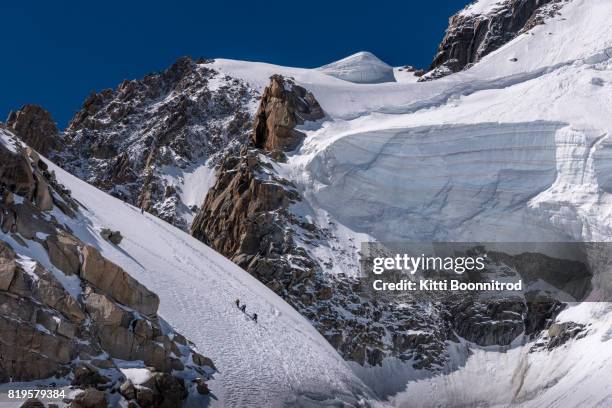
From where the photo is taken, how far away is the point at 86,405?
36969 millimetres

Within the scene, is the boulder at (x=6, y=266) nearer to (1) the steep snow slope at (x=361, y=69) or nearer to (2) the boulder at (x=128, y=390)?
(2) the boulder at (x=128, y=390)

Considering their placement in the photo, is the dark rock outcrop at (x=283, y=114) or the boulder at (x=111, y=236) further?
the dark rock outcrop at (x=283, y=114)

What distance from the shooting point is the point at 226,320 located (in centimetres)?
5347

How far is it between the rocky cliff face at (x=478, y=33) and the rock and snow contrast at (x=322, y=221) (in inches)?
480

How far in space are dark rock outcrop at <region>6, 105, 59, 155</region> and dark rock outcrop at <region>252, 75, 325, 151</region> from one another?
32.1 meters

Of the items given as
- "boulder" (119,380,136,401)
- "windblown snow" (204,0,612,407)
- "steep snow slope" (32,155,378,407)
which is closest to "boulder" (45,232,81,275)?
"steep snow slope" (32,155,378,407)

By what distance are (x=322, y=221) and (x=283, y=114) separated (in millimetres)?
15193

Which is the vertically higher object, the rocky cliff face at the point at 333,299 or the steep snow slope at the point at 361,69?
the steep snow slope at the point at 361,69

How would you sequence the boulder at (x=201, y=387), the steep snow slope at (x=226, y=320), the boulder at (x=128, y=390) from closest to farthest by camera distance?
1. the boulder at (x=128, y=390)
2. the boulder at (x=201, y=387)
3. the steep snow slope at (x=226, y=320)

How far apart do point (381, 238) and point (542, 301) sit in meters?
14.5

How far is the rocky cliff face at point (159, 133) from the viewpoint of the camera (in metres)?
111

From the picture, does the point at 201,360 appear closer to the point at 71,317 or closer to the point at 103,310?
the point at 103,310

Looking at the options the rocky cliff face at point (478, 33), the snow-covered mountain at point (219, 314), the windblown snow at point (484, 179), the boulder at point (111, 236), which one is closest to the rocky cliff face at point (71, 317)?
the snow-covered mountain at point (219, 314)

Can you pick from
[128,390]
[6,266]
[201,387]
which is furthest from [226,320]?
[6,266]
